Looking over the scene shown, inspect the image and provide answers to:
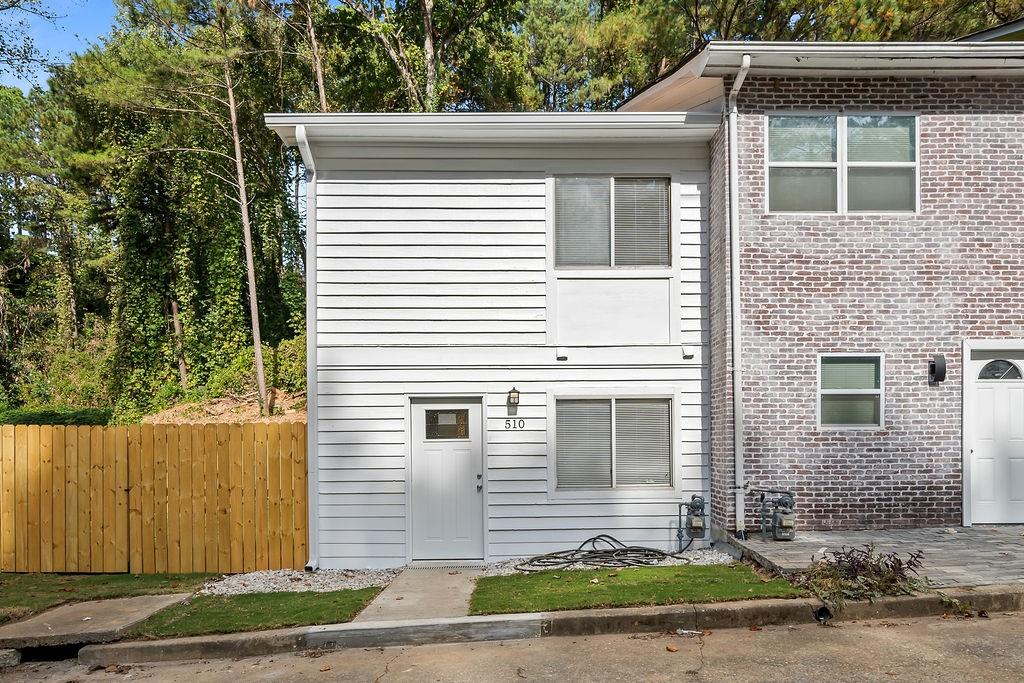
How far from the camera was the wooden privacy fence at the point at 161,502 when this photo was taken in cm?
918

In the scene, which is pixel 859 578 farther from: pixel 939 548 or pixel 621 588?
pixel 621 588

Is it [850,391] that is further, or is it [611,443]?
[611,443]

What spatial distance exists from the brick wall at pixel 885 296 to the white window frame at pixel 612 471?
23.1 inches

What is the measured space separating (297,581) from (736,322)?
6091 mm

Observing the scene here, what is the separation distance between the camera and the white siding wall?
922cm

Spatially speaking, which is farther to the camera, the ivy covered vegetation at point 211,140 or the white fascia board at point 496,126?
the ivy covered vegetation at point 211,140

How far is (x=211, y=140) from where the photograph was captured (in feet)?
70.6

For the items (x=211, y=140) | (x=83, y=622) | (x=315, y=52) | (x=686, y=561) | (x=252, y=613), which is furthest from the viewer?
(x=211, y=140)

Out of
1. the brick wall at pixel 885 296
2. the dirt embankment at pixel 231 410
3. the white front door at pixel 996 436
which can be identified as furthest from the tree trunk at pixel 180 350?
the white front door at pixel 996 436

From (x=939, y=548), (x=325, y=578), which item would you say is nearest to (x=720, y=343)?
(x=939, y=548)

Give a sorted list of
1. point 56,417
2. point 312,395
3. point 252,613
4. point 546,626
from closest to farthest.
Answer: point 546,626
point 252,613
point 312,395
point 56,417

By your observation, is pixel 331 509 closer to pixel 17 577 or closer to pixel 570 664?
pixel 17 577

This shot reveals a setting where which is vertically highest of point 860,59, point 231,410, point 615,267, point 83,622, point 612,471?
point 860,59

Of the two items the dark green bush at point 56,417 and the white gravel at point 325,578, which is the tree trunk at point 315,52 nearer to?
the dark green bush at point 56,417
